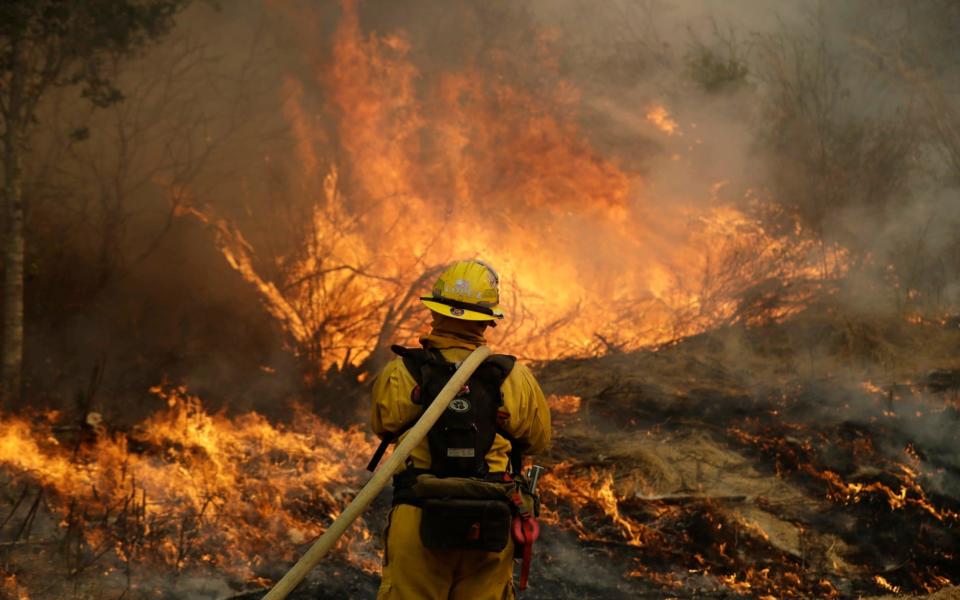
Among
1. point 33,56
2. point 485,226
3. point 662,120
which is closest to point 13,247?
point 33,56

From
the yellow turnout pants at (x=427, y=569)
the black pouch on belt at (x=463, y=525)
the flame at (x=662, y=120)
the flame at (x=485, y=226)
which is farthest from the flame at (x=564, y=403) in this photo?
the black pouch on belt at (x=463, y=525)

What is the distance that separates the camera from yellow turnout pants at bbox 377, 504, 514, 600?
331 cm

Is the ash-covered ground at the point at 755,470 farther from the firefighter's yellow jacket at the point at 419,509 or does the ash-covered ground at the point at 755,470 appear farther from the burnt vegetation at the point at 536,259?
the firefighter's yellow jacket at the point at 419,509

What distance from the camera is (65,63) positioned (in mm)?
9062

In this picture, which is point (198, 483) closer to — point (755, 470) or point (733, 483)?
point (733, 483)

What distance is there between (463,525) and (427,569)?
0.28 metres

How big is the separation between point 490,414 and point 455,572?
26.1 inches

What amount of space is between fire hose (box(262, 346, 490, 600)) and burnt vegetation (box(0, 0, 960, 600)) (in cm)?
278

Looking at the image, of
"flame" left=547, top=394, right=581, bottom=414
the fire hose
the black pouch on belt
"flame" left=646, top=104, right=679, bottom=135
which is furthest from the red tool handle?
"flame" left=646, top=104, right=679, bottom=135

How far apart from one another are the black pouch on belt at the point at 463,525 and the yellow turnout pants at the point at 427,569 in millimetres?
83

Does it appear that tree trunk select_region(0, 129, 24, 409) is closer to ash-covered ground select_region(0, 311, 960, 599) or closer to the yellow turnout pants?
ash-covered ground select_region(0, 311, 960, 599)

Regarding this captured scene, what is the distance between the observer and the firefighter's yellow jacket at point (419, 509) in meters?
3.31

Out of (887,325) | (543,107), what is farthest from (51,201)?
(887,325)

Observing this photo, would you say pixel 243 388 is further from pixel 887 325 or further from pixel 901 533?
pixel 887 325
